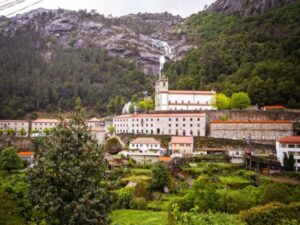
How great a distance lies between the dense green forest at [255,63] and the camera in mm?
72188

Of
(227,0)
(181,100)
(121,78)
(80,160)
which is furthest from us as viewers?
(227,0)

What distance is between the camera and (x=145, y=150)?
5003cm

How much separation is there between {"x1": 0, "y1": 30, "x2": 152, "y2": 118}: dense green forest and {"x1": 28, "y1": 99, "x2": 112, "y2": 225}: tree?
88.0m

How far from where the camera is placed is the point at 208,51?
11000cm

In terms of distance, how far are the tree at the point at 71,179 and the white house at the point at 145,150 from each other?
3655 centimetres

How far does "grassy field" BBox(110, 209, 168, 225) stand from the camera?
26.9 metres

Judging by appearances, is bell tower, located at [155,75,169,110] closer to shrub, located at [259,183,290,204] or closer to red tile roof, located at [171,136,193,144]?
red tile roof, located at [171,136,193,144]

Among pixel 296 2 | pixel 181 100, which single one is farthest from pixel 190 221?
pixel 296 2

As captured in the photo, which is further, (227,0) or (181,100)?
(227,0)

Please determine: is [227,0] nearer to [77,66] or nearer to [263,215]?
[77,66]

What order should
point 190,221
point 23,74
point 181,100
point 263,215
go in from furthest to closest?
point 23,74 → point 181,100 → point 263,215 → point 190,221

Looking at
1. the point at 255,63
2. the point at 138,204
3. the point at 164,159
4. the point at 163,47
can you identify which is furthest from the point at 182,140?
the point at 163,47

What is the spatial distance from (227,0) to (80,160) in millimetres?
186844

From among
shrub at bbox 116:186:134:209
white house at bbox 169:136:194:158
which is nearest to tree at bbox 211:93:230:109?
white house at bbox 169:136:194:158
